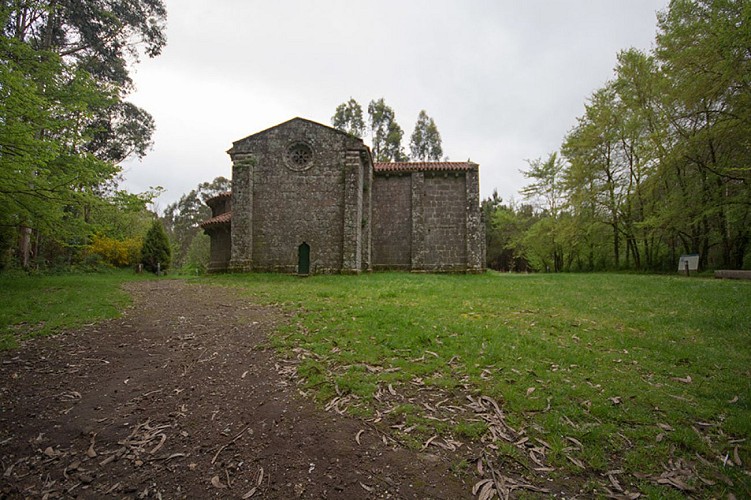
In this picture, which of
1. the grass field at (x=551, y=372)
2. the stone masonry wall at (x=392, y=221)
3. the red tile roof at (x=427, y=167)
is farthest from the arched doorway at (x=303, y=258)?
the grass field at (x=551, y=372)

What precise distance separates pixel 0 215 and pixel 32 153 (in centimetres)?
313

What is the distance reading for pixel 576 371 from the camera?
17.1 ft

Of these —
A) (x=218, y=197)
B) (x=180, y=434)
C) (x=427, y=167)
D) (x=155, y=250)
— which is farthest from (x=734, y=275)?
(x=155, y=250)

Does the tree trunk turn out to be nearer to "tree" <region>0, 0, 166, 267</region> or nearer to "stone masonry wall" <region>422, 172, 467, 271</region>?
"tree" <region>0, 0, 166, 267</region>

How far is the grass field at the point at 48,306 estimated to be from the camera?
7.23 m

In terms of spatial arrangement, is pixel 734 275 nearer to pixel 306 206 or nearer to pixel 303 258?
pixel 303 258

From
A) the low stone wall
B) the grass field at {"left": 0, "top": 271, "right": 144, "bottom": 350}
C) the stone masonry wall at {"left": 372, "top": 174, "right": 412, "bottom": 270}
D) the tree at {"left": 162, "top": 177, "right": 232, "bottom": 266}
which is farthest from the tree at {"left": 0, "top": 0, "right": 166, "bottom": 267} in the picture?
the tree at {"left": 162, "top": 177, "right": 232, "bottom": 266}

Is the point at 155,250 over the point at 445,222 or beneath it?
beneath

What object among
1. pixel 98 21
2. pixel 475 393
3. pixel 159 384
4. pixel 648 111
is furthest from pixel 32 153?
pixel 648 111

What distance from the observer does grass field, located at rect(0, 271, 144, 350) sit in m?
7.23

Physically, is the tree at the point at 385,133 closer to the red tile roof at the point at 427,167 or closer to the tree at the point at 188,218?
the red tile roof at the point at 427,167

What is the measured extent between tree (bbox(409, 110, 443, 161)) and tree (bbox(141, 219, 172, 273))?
29.7 metres

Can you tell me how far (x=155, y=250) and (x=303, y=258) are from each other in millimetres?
11989

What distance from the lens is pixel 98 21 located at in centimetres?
1692
